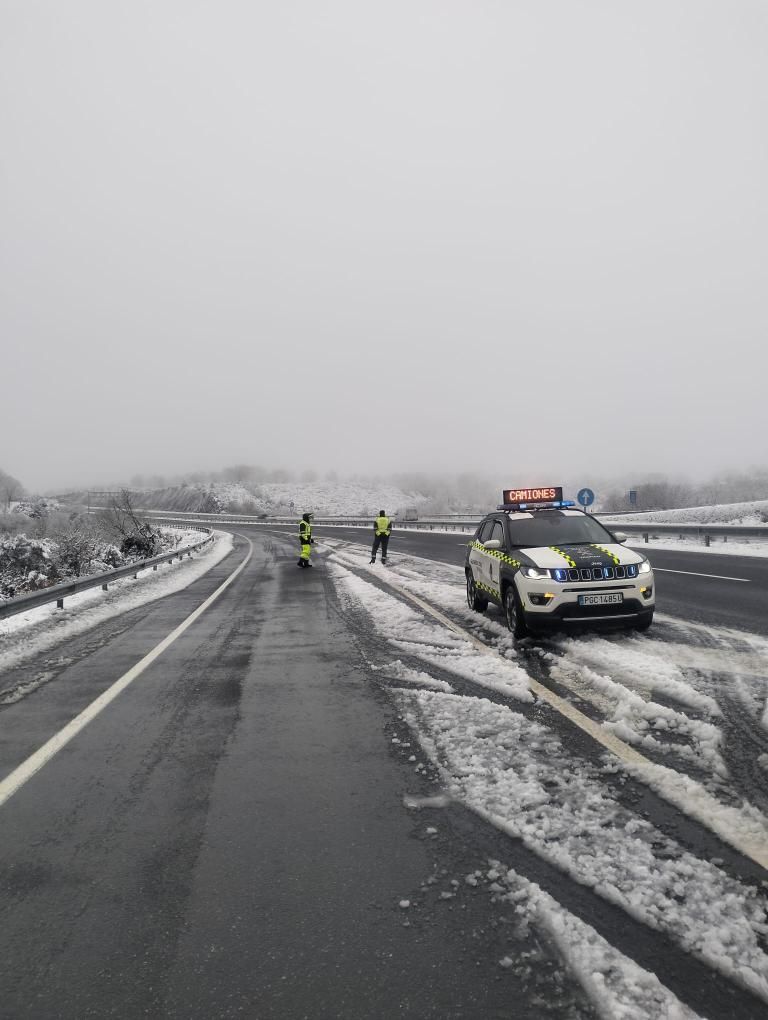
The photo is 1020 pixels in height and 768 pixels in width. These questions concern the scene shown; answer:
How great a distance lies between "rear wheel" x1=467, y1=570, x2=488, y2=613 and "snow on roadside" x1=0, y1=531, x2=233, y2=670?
628 centimetres

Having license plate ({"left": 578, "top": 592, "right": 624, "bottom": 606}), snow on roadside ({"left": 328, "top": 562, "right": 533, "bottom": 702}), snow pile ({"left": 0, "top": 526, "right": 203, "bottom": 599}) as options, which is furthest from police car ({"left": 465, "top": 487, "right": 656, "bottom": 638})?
snow pile ({"left": 0, "top": 526, "right": 203, "bottom": 599})

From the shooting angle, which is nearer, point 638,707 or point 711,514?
point 638,707

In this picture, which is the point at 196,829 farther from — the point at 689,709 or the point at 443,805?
the point at 689,709

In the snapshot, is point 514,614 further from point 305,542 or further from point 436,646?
point 305,542

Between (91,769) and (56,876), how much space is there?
1264mm

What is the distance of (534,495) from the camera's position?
32.0ft

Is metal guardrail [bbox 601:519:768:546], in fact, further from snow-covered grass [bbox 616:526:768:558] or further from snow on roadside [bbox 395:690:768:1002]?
snow on roadside [bbox 395:690:768:1002]

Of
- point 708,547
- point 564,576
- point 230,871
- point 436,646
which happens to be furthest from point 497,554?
point 708,547

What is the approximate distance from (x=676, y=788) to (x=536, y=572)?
3.83 meters

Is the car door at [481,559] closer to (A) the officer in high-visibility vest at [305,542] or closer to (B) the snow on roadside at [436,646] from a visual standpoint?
(B) the snow on roadside at [436,646]

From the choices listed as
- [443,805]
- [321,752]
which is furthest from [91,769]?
[443,805]

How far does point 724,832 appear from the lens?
9.37 feet

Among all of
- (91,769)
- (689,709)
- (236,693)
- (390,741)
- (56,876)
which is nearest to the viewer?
(56,876)

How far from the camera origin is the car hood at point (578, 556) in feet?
23.1
